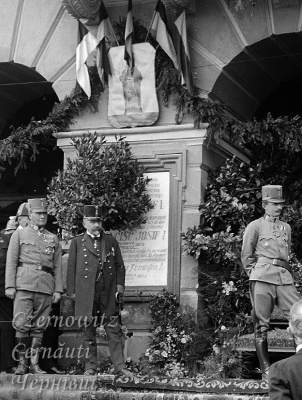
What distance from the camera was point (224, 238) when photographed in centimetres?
1259

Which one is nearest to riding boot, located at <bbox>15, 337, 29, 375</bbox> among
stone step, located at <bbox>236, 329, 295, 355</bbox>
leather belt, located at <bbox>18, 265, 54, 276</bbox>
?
leather belt, located at <bbox>18, 265, 54, 276</bbox>

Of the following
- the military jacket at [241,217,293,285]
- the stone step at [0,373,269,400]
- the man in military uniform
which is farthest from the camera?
the man in military uniform

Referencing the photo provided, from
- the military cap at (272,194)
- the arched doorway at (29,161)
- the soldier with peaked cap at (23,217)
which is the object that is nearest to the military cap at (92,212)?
the soldier with peaked cap at (23,217)

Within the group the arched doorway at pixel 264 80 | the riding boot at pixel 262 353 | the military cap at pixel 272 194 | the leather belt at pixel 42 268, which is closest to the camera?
the riding boot at pixel 262 353

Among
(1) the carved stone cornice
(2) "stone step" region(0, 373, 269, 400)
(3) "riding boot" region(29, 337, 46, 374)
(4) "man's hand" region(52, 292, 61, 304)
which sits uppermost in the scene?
(1) the carved stone cornice

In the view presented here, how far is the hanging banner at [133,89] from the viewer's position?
13.5 m

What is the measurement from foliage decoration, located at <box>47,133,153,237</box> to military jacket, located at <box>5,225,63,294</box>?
0.80 meters

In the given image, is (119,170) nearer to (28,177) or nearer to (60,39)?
(60,39)

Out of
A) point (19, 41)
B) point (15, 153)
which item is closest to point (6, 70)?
point (19, 41)

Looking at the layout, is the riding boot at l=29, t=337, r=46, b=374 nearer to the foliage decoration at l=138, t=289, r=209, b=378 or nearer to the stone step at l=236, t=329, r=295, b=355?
the foliage decoration at l=138, t=289, r=209, b=378

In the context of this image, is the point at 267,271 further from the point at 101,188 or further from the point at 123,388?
the point at 101,188

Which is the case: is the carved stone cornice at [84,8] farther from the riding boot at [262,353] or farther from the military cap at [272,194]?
the riding boot at [262,353]

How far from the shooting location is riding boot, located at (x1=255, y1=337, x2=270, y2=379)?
1059cm

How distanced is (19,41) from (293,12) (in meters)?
3.97
